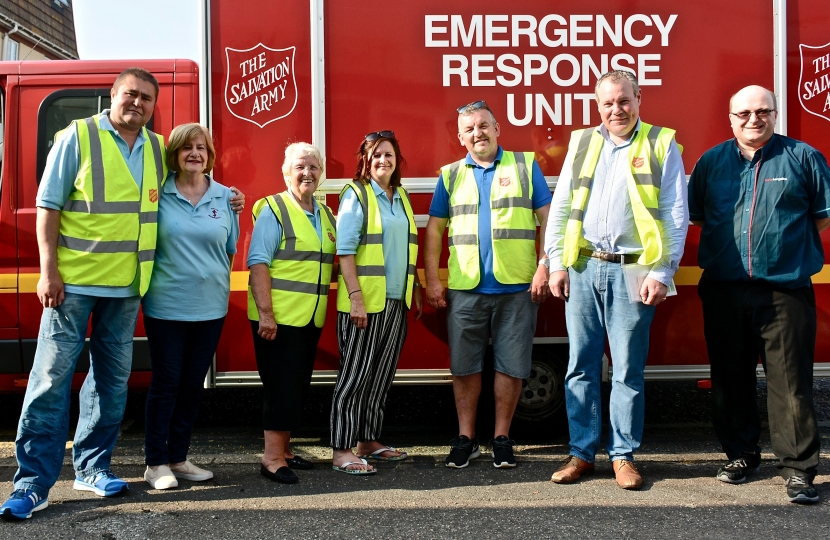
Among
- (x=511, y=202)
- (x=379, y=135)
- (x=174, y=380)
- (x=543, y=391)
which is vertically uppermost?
(x=379, y=135)

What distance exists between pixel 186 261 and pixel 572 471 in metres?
2.16

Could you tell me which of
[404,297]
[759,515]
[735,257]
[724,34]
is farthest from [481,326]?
[724,34]

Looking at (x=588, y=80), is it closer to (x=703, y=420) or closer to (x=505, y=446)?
(x=505, y=446)

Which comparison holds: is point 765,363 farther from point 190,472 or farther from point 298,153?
point 190,472

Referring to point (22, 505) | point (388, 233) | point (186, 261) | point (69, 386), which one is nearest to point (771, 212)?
point (388, 233)

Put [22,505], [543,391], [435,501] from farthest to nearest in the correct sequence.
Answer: [543,391]
[435,501]
[22,505]

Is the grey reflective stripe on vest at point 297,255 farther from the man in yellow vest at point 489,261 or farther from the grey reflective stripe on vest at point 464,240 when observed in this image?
the grey reflective stripe on vest at point 464,240

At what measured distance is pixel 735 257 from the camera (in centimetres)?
362

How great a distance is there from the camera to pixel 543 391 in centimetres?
Result: 447

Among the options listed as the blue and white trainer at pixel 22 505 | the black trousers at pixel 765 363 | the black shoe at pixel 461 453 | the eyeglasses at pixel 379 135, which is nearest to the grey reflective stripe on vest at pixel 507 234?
the eyeglasses at pixel 379 135

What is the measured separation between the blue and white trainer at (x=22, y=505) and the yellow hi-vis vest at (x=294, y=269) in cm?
124

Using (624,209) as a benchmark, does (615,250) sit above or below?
below

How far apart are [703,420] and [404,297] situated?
2.44 m

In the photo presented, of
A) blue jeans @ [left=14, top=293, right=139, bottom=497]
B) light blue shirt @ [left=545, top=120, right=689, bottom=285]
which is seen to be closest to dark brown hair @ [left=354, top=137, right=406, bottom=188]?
light blue shirt @ [left=545, top=120, right=689, bottom=285]
